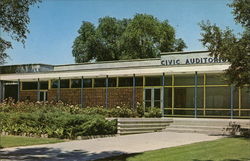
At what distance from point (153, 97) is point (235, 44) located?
13.4m

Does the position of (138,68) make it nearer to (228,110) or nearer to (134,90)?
(134,90)

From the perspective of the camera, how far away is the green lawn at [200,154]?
1162cm

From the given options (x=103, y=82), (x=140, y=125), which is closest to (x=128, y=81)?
(x=103, y=82)

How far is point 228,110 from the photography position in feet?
90.8

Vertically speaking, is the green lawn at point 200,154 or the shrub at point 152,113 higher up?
the shrub at point 152,113

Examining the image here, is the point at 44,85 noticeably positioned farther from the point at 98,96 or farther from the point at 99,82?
the point at 98,96

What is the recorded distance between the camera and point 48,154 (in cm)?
1274

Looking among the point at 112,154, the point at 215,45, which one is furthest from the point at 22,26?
the point at 215,45

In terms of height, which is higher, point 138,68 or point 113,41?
point 113,41

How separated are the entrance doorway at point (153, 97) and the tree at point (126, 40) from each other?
27.3 meters

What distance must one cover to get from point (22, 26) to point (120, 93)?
19698mm

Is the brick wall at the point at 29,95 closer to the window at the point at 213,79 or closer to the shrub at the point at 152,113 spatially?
the shrub at the point at 152,113

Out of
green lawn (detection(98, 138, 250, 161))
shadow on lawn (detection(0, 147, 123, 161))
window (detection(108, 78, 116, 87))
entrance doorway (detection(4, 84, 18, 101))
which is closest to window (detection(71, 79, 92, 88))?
window (detection(108, 78, 116, 87))

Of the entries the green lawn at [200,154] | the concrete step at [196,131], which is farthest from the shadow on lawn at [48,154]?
the concrete step at [196,131]
